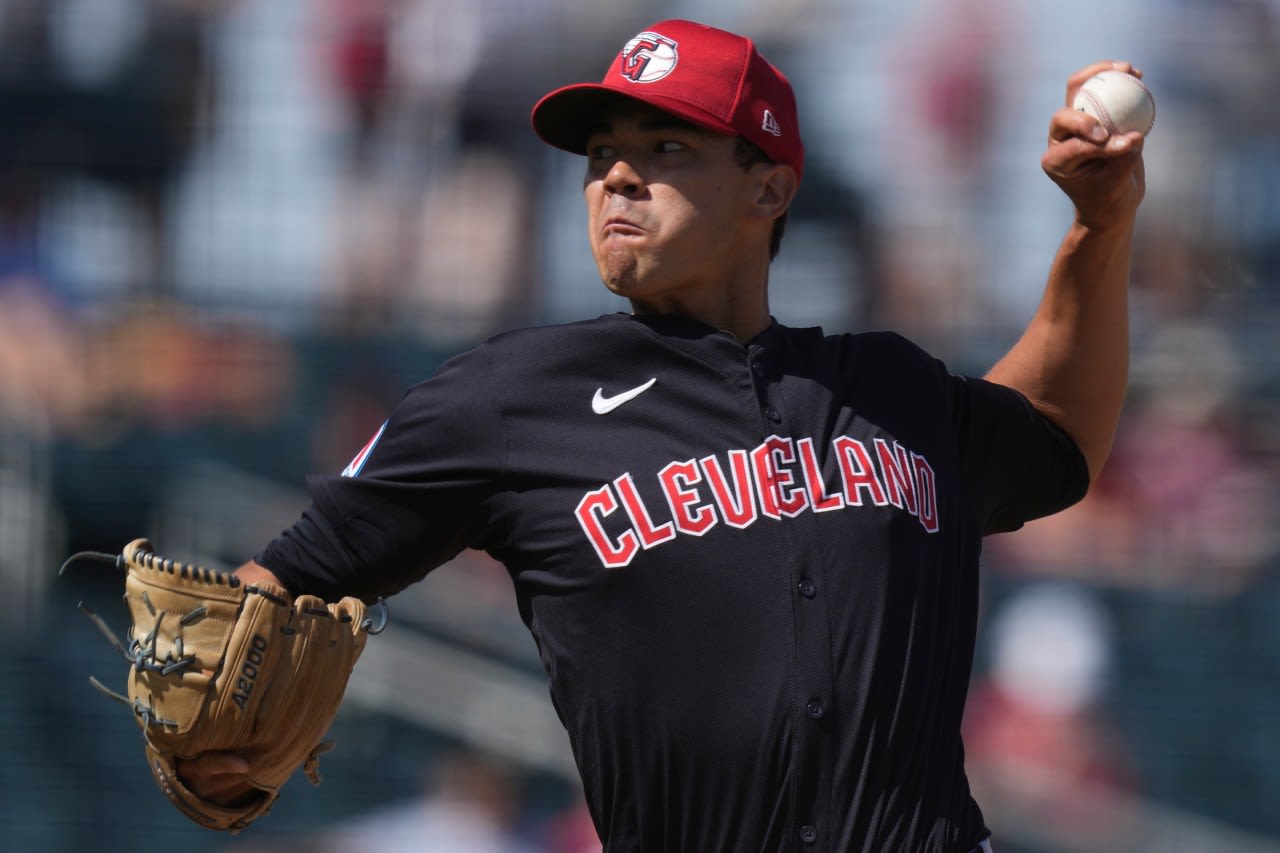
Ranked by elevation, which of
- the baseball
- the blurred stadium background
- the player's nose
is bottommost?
the blurred stadium background

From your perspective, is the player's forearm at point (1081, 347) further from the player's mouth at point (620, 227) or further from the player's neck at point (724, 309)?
the player's mouth at point (620, 227)

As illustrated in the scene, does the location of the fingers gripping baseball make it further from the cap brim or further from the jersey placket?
the jersey placket

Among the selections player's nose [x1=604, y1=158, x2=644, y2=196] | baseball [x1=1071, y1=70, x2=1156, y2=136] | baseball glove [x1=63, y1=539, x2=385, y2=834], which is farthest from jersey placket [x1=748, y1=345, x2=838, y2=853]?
baseball [x1=1071, y1=70, x2=1156, y2=136]

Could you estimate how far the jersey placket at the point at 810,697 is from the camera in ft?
6.52

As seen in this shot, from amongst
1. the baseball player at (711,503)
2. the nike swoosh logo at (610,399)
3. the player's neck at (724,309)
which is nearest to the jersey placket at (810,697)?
the baseball player at (711,503)

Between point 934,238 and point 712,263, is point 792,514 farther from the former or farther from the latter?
point 934,238

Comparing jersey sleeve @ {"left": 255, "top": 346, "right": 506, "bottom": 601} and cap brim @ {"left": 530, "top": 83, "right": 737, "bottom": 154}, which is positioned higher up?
cap brim @ {"left": 530, "top": 83, "right": 737, "bottom": 154}

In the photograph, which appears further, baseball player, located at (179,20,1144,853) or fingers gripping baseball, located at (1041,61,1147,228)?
fingers gripping baseball, located at (1041,61,1147,228)

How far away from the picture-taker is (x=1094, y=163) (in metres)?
2.31

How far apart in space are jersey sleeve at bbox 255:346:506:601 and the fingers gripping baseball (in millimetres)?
837

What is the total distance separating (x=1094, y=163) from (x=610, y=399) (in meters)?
0.76

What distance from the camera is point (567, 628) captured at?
6.78 feet

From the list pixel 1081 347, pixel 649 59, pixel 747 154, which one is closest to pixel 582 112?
pixel 649 59

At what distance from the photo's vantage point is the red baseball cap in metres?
2.20
